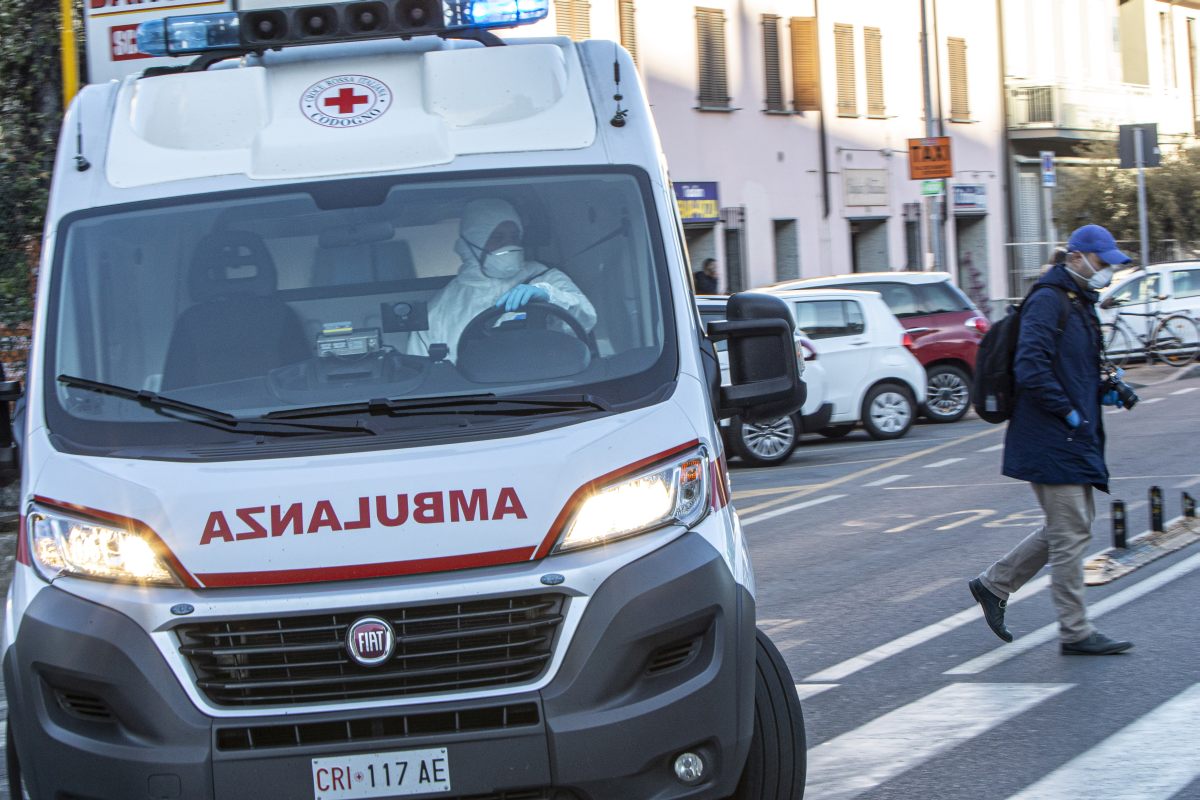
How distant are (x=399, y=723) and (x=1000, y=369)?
13.8 feet

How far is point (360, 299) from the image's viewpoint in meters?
5.18

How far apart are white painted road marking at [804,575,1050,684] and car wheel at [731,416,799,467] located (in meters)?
7.83

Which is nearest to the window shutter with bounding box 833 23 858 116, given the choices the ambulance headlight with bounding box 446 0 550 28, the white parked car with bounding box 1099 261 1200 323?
the white parked car with bounding box 1099 261 1200 323

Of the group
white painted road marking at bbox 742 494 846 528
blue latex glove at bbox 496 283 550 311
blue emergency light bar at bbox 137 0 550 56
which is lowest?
white painted road marking at bbox 742 494 846 528

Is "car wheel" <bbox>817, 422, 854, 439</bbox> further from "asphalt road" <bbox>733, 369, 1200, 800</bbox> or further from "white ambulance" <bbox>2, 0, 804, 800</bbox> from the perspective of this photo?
"white ambulance" <bbox>2, 0, 804, 800</bbox>

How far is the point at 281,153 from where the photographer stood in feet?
17.7

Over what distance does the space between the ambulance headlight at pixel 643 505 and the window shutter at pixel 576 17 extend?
25.2 metres

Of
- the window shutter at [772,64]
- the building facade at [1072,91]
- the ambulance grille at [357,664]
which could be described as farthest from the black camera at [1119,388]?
the building facade at [1072,91]

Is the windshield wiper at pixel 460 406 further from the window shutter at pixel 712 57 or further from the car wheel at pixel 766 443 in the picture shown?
the window shutter at pixel 712 57

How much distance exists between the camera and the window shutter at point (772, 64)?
108 ft

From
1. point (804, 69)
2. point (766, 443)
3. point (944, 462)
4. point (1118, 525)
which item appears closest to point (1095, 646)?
point (1118, 525)

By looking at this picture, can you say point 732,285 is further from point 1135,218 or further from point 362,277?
point 362,277

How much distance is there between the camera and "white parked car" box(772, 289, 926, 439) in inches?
750

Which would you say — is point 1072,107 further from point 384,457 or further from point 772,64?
point 384,457
